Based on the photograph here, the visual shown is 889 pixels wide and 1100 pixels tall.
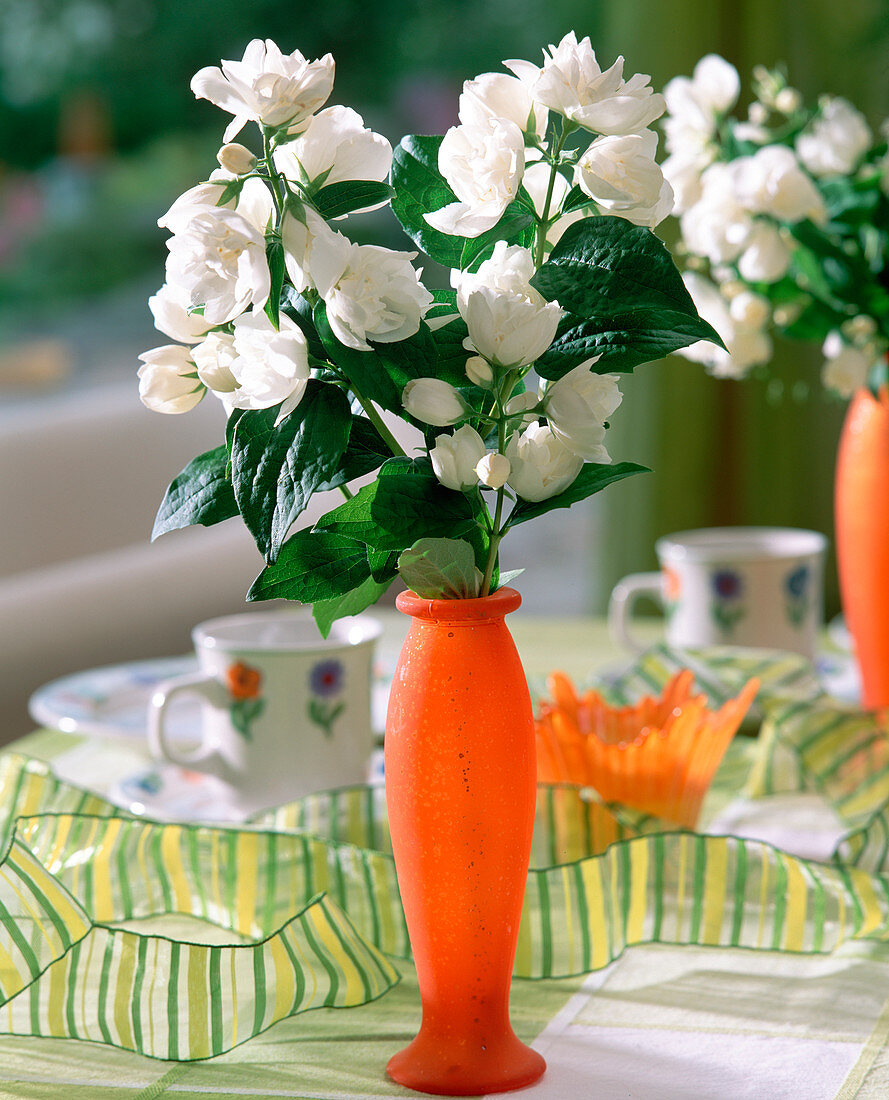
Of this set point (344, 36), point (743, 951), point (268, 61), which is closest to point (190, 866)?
point (743, 951)

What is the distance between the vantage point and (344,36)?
579 cm

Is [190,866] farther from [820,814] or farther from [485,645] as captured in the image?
[820,814]

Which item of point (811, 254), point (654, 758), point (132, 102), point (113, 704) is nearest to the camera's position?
point (654, 758)

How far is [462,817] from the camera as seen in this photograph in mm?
421

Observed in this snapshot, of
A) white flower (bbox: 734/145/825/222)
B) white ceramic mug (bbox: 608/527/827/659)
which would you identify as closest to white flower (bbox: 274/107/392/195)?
white flower (bbox: 734/145/825/222)

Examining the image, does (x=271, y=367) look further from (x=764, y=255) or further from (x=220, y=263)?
(x=764, y=255)

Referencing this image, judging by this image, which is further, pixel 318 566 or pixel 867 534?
pixel 867 534

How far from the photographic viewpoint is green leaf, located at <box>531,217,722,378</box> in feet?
1.31

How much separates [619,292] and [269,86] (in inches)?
4.6

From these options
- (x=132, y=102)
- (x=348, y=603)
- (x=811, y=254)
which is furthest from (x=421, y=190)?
(x=132, y=102)

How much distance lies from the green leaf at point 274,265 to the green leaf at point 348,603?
A: 0.10m

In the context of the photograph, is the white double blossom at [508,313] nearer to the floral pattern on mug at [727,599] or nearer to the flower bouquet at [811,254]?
the flower bouquet at [811,254]

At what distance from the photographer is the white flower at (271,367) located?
0.38 meters

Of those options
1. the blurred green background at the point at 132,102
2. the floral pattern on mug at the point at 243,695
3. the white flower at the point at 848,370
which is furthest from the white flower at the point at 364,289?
the blurred green background at the point at 132,102
